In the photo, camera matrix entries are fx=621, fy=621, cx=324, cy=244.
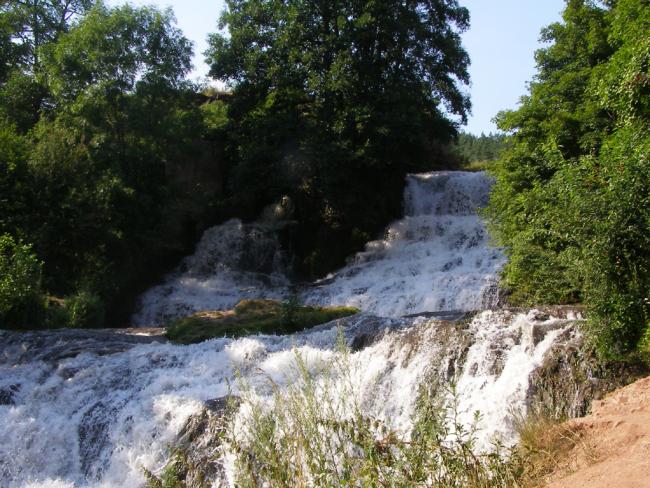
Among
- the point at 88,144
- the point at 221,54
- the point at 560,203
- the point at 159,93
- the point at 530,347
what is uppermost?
the point at 221,54

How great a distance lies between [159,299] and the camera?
1980 centimetres

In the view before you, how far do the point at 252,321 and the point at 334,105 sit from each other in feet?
34.9

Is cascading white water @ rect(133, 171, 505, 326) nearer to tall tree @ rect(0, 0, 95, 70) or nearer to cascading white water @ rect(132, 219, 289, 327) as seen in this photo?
cascading white water @ rect(132, 219, 289, 327)

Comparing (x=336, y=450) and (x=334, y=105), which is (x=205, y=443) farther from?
(x=334, y=105)

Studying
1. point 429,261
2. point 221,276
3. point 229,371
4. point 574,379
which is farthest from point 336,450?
point 221,276

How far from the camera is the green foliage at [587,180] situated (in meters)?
7.24

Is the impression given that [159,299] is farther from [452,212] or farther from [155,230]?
[452,212]

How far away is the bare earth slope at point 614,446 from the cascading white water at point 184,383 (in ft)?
3.47

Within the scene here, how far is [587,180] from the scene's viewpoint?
8109 mm

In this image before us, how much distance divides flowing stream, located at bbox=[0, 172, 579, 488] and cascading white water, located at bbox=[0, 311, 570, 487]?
2 cm

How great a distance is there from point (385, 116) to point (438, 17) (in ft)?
19.6

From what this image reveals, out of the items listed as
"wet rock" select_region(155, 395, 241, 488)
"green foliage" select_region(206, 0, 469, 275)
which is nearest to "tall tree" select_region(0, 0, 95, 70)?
"green foliage" select_region(206, 0, 469, 275)

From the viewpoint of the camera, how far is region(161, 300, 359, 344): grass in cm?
1280

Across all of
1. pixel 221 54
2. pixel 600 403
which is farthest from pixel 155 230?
pixel 600 403
